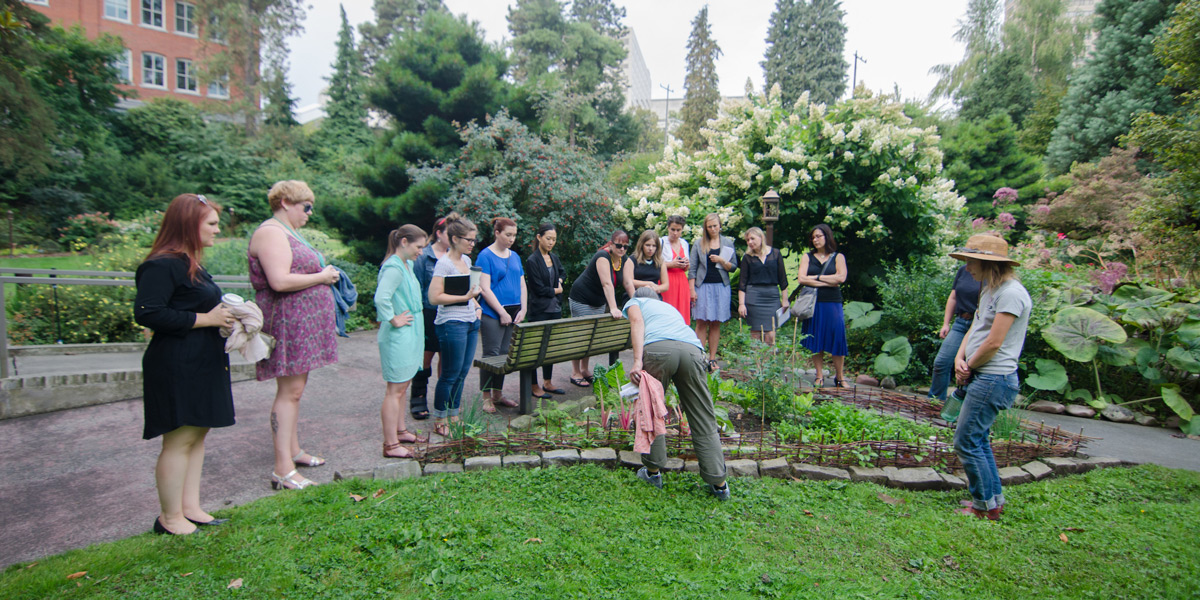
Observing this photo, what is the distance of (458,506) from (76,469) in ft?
9.24

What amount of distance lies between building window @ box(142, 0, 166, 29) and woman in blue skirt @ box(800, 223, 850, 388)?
32.0 metres

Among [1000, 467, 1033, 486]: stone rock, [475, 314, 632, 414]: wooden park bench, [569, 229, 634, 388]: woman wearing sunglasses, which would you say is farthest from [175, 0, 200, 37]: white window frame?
[1000, 467, 1033, 486]: stone rock

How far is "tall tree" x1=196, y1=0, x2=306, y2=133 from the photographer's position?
893 inches

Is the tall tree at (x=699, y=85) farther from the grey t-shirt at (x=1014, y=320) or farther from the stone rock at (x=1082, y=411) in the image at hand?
the grey t-shirt at (x=1014, y=320)

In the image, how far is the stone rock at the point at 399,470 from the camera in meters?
3.74

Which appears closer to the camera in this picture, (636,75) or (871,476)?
(871,476)

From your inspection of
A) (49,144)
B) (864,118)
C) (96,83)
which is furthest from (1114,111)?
(96,83)

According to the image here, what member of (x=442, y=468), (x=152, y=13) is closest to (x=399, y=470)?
(x=442, y=468)

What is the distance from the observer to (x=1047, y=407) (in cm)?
595

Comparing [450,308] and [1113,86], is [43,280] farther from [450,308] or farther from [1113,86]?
[1113,86]

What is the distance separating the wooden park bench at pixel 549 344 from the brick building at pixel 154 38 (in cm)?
2609

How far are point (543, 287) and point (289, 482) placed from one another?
304 cm

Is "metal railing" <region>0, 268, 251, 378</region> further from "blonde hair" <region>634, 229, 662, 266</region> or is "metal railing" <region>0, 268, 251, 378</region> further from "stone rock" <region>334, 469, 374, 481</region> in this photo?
"blonde hair" <region>634, 229, 662, 266</region>

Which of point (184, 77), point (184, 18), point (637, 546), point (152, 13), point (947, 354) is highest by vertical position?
point (184, 18)
